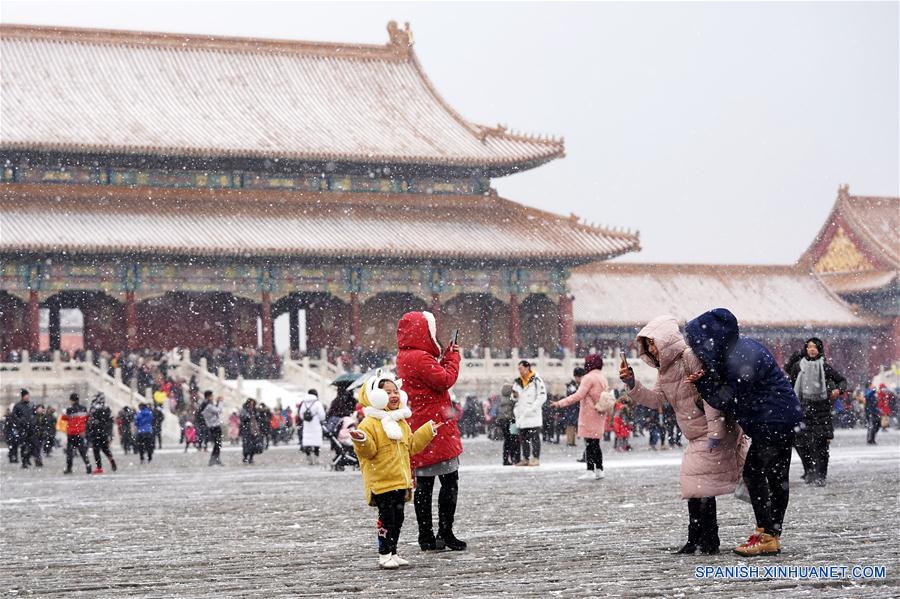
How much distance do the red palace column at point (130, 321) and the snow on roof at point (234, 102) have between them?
A: 13.3ft

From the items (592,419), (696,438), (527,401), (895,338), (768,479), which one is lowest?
(768,479)

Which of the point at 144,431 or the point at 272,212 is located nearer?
the point at 144,431

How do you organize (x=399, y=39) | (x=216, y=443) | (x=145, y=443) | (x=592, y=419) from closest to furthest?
(x=592, y=419)
(x=216, y=443)
(x=145, y=443)
(x=399, y=39)

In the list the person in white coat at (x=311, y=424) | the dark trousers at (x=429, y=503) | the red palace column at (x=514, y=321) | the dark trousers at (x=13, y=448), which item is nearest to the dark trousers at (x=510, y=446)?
the person in white coat at (x=311, y=424)

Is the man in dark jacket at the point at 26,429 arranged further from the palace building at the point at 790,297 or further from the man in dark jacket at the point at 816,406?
the palace building at the point at 790,297

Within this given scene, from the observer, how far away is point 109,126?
150ft

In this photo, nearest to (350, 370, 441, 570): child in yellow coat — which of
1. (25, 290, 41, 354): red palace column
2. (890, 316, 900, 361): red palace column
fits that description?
(25, 290, 41, 354): red palace column

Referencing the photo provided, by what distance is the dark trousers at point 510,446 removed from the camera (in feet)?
71.0

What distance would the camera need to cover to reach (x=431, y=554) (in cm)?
993

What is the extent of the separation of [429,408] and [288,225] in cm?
3638

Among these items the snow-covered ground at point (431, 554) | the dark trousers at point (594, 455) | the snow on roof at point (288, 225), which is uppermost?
the snow on roof at point (288, 225)

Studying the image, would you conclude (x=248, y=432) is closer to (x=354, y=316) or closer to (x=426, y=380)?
(x=426, y=380)

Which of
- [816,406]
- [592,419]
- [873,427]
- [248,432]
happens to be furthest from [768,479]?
[873,427]

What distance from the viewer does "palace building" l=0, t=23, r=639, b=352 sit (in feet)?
145
